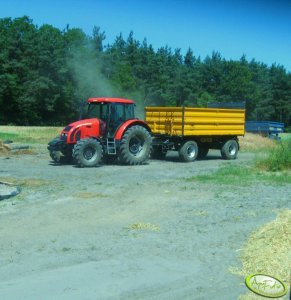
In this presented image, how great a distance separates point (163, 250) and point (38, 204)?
3873 mm

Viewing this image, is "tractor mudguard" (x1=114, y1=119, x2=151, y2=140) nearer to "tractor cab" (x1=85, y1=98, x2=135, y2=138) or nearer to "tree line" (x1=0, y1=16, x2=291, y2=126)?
"tractor cab" (x1=85, y1=98, x2=135, y2=138)

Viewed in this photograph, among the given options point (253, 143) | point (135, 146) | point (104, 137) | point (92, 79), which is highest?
point (92, 79)

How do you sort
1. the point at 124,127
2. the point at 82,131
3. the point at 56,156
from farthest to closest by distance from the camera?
the point at 56,156, the point at 124,127, the point at 82,131

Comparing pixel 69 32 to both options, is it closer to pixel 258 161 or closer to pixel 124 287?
pixel 258 161

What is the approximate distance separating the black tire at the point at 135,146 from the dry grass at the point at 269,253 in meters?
9.23

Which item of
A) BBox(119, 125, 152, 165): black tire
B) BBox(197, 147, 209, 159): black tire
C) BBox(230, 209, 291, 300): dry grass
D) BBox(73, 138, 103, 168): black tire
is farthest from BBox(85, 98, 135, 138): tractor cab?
BBox(230, 209, 291, 300): dry grass

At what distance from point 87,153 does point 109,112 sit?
1.59 meters

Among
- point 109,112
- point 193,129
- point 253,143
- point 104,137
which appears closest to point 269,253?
point 104,137

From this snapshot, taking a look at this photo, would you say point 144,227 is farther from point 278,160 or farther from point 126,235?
point 278,160

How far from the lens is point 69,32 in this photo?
68812 mm

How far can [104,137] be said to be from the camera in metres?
16.5

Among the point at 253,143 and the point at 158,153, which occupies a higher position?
the point at 158,153

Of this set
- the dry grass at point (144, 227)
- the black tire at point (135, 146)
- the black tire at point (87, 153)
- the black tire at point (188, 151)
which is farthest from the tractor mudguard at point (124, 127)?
the dry grass at point (144, 227)

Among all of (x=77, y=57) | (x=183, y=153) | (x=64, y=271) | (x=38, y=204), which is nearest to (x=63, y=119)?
(x=77, y=57)
